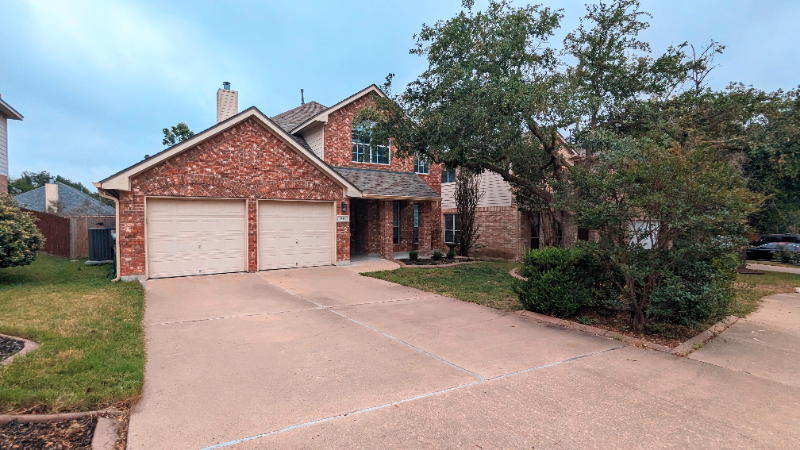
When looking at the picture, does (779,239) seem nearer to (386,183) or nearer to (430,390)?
(386,183)

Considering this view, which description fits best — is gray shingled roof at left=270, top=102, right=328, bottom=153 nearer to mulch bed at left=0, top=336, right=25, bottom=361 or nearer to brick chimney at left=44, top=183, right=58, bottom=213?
mulch bed at left=0, top=336, right=25, bottom=361

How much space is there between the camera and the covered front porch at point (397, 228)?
1741cm

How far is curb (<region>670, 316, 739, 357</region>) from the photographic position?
5903mm

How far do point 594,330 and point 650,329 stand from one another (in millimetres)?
960

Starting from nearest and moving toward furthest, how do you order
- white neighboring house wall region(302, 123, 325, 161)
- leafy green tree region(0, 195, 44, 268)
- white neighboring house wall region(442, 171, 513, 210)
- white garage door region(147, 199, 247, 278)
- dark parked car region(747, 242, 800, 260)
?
leafy green tree region(0, 195, 44, 268) < white garage door region(147, 199, 247, 278) < white neighboring house wall region(302, 123, 325, 161) < white neighboring house wall region(442, 171, 513, 210) < dark parked car region(747, 242, 800, 260)

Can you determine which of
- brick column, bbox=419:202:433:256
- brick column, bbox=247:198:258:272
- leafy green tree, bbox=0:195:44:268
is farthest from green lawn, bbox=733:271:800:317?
leafy green tree, bbox=0:195:44:268

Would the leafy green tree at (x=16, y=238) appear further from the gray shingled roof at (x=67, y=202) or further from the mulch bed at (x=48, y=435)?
the gray shingled roof at (x=67, y=202)

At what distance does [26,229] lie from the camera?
10414 millimetres

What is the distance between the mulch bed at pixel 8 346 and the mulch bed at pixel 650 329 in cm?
827

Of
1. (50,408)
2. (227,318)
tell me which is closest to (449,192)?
(227,318)

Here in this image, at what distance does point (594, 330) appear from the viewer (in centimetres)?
682

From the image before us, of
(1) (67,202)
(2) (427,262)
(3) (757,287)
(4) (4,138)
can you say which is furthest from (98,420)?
(1) (67,202)

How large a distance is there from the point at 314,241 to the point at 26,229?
745 cm

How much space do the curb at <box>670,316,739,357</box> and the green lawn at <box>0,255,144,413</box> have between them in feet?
22.7
